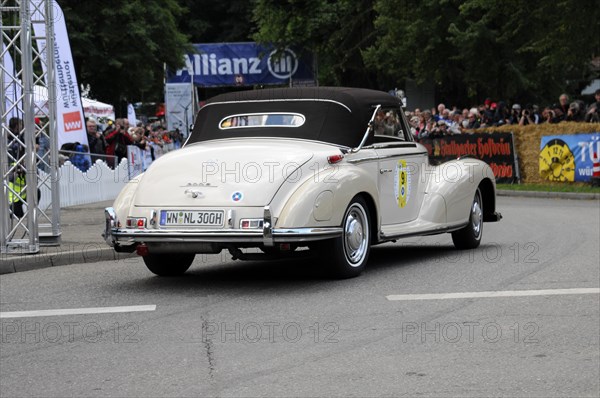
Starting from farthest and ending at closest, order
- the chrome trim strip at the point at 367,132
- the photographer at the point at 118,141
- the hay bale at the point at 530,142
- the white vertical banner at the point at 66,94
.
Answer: the photographer at the point at 118,141
the hay bale at the point at 530,142
the white vertical banner at the point at 66,94
the chrome trim strip at the point at 367,132

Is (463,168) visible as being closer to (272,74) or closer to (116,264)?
(116,264)

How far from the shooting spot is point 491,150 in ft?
98.0

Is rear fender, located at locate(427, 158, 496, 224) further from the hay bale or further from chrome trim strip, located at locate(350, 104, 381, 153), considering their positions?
the hay bale

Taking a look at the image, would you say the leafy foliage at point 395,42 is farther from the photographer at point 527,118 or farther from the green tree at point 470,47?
the photographer at point 527,118

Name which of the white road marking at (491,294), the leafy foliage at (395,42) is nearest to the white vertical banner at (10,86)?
the white road marking at (491,294)

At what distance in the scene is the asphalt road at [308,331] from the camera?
6840 mm

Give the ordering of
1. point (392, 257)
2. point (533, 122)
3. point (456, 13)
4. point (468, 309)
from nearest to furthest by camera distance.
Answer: point (468, 309) → point (392, 257) → point (533, 122) → point (456, 13)

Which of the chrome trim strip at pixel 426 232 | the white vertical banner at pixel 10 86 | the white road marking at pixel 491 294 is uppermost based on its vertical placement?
the white vertical banner at pixel 10 86

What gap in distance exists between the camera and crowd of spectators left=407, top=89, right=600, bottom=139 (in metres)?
27.2

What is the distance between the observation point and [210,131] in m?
12.3

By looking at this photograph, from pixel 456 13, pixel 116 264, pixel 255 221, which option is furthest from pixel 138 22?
pixel 255 221

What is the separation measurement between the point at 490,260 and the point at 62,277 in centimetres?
444

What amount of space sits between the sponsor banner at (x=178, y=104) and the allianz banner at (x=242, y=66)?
129 inches

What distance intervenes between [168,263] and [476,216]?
394 cm
